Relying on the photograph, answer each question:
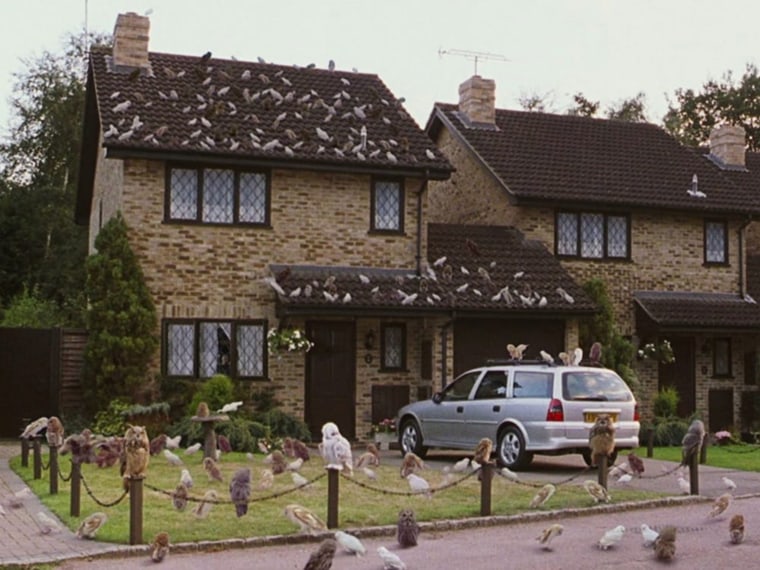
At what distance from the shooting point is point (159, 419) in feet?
68.7

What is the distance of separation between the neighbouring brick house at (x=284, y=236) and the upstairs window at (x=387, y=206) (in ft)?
0.10

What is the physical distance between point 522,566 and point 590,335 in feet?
53.0

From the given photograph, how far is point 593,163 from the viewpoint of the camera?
2895cm

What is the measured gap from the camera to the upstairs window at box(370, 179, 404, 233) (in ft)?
79.7

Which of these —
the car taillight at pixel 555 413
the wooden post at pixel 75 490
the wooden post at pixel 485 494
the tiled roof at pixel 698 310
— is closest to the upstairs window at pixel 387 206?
the tiled roof at pixel 698 310

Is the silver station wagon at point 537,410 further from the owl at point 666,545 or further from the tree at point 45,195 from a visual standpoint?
the tree at point 45,195

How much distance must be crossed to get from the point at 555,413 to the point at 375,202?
339 inches

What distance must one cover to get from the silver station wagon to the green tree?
617cm

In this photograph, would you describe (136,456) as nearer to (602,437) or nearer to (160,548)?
(160,548)

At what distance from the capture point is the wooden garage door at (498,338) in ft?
80.1

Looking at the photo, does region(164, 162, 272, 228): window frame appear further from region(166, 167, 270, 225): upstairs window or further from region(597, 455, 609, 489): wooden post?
region(597, 455, 609, 489): wooden post

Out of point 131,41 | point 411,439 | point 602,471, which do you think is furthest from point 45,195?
point 602,471

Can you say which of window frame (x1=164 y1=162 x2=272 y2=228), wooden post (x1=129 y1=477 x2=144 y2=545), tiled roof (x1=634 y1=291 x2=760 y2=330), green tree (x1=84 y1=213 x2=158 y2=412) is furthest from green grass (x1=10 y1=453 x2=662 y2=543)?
tiled roof (x1=634 y1=291 x2=760 y2=330)

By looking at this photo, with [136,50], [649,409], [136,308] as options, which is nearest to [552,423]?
[136,308]
